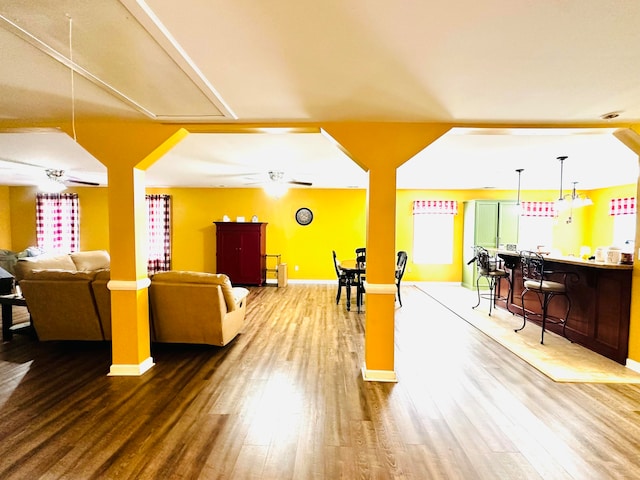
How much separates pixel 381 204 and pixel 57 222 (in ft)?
26.8

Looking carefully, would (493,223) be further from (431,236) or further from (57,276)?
(57,276)

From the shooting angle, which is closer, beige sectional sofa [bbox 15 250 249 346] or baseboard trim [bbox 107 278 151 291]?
baseboard trim [bbox 107 278 151 291]

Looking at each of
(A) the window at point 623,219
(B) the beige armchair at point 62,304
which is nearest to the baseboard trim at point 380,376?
(B) the beige armchair at point 62,304

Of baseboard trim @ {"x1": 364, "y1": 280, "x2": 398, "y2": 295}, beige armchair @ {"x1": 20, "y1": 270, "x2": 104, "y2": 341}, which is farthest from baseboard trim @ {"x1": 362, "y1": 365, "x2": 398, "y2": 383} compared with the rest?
beige armchair @ {"x1": 20, "y1": 270, "x2": 104, "y2": 341}

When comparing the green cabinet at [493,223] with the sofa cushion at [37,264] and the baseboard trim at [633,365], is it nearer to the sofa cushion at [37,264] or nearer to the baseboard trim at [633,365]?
the baseboard trim at [633,365]

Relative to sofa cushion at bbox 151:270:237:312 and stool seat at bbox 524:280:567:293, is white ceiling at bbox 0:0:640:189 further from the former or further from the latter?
stool seat at bbox 524:280:567:293

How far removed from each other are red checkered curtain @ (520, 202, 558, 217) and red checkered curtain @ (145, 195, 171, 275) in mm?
8538

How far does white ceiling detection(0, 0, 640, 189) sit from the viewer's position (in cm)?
129

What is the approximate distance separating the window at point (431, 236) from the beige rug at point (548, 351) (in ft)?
6.92

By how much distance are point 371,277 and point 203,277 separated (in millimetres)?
1762

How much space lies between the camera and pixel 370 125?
2.59m

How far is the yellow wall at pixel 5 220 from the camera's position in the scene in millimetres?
6753


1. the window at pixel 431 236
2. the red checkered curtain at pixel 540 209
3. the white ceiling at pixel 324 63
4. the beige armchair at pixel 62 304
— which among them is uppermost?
the white ceiling at pixel 324 63

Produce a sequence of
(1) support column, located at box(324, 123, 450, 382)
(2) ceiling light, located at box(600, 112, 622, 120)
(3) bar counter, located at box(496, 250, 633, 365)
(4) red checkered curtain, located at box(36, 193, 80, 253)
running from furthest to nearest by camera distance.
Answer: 1. (4) red checkered curtain, located at box(36, 193, 80, 253)
2. (3) bar counter, located at box(496, 250, 633, 365)
3. (1) support column, located at box(324, 123, 450, 382)
4. (2) ceiling light, located at box(600, 112, 622, 120)
